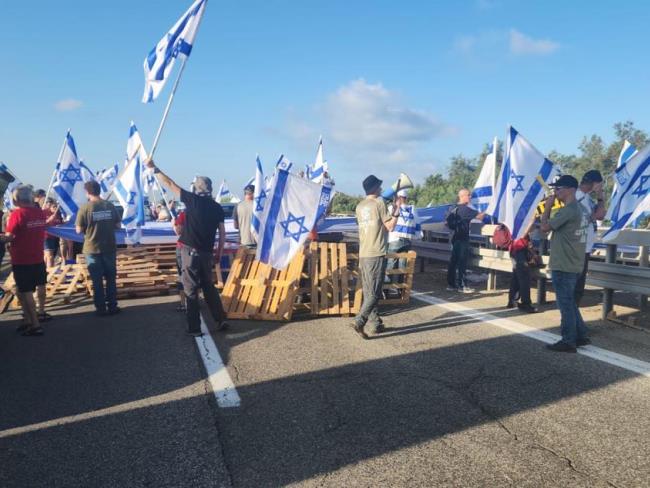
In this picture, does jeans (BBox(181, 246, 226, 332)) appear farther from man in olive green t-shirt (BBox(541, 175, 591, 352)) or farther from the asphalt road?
man in olive green t-shirt (BBox(541, 175, 591, 352))

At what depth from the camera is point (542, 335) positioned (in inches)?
231

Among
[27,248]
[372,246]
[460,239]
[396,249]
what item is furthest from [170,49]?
[460,239]

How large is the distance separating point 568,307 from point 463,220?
154 inches

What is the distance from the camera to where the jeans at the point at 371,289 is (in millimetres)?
6020

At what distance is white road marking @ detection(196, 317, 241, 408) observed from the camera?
400cm

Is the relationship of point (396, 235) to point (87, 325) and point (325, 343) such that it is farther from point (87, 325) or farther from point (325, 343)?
point (87, 325)

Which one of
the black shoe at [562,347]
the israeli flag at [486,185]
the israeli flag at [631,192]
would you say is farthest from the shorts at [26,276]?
the israeli flag at [486,185]

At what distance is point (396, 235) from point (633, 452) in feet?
21.0

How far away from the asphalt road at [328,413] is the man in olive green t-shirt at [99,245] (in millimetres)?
1504

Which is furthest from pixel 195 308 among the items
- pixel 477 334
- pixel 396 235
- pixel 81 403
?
pixel 396 235

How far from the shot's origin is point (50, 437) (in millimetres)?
3395

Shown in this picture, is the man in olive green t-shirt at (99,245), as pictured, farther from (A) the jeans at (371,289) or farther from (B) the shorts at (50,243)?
(B) the shorts at (50,243)

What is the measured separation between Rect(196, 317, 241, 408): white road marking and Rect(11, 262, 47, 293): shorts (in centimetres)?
255

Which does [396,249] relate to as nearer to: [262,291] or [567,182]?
[262,291]
